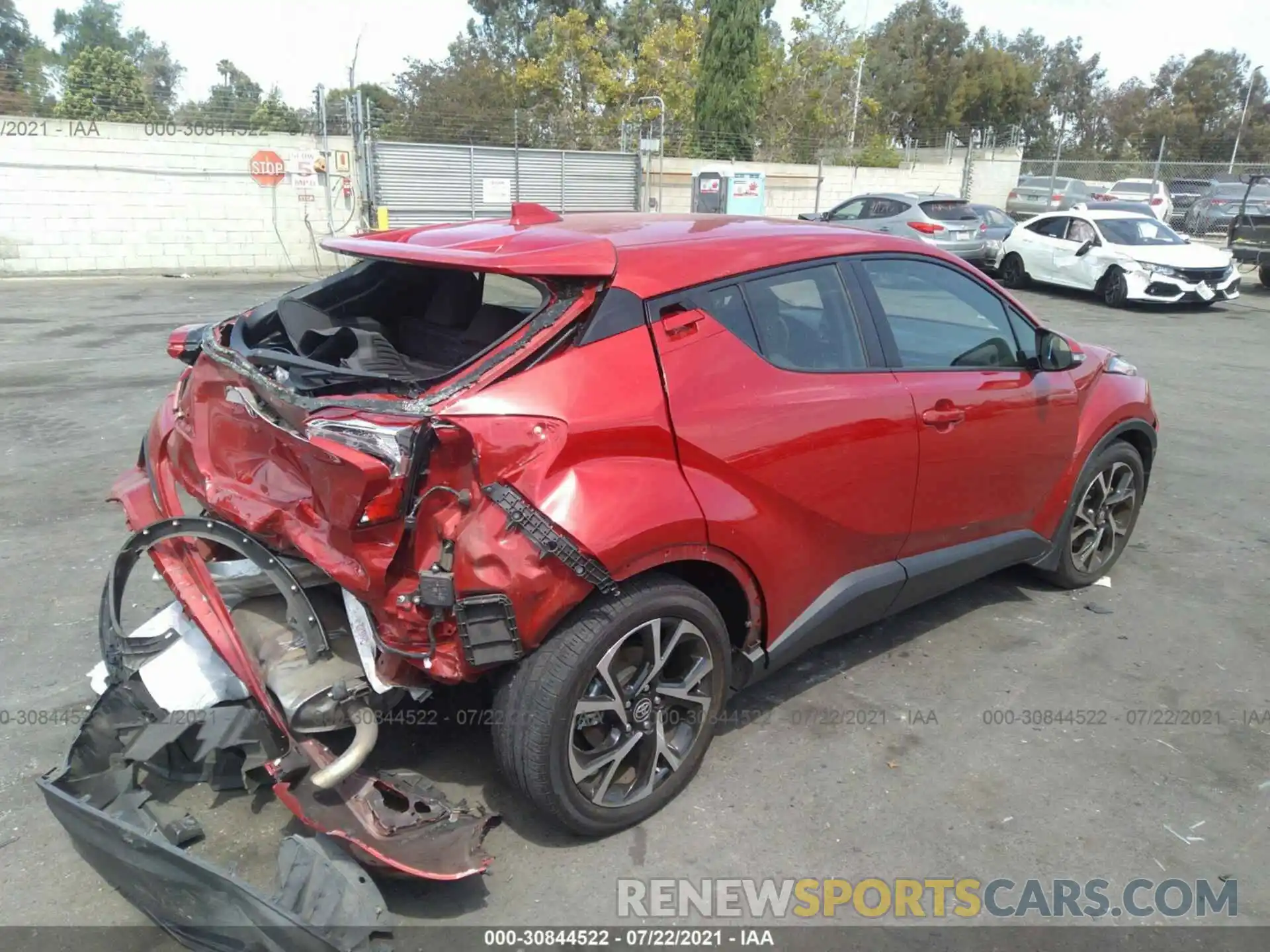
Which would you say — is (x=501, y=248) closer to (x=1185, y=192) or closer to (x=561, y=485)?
(x=561, y=485)

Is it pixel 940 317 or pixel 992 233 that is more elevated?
pixel 940 317

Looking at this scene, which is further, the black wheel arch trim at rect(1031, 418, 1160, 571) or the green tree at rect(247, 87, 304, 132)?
the green tree at rect(247, 87, 304, 132)

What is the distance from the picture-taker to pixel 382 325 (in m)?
3.62

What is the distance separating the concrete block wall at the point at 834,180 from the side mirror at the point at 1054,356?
19.2 meters

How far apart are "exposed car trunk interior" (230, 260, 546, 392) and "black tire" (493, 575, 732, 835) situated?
83 centimetres

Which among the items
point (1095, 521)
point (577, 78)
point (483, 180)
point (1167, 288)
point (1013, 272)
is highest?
point (577, 78)

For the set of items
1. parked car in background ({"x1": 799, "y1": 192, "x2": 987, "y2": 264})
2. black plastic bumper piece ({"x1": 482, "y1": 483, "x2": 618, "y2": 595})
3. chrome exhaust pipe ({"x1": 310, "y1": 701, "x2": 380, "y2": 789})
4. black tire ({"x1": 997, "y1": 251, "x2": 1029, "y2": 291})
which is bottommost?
black tire ({"x1": 997, "y1": 251, "x2": 1029, "y2": 291})

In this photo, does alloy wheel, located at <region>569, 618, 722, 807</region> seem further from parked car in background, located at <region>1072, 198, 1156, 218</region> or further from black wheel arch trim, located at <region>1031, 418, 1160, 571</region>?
parked car in background, located at <region>1072, 198, 1156, 218</region>

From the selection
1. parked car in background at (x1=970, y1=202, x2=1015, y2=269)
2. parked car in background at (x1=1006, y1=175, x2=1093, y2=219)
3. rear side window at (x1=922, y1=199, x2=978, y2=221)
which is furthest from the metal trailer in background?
parked car in background at (x1=1006, y1=175, x2=1093, y2=219)

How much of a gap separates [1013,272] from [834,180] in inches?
431

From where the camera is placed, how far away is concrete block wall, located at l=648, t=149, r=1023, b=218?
77.2 feet

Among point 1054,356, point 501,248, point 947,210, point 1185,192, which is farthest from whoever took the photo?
point 1185,192

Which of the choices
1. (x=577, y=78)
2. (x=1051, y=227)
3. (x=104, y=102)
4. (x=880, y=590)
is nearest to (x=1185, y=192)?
(x=1051, y=227)

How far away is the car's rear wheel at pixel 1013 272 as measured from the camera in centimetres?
1689
